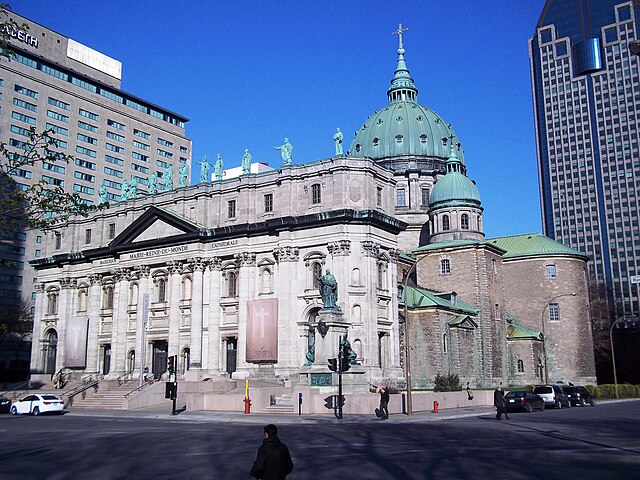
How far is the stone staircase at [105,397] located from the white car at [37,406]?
20.0ft

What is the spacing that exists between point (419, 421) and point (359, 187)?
25056mm

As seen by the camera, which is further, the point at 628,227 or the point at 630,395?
the point at 628,227

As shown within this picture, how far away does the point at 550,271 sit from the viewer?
246 feet

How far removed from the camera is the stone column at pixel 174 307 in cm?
6138

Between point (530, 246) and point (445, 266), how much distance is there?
38.1ft

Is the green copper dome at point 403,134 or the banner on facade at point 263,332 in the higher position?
the green copper dome at point 403,134

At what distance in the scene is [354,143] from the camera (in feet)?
315

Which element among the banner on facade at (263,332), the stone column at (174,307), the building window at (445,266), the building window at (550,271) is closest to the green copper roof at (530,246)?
the building window at (550,271)

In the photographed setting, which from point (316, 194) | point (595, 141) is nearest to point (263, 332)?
point (316, 194)

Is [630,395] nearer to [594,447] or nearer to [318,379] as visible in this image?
[318,379]

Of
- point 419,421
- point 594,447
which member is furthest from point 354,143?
point 594,447

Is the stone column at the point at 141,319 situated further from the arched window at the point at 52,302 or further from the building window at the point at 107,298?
the arched window at the point at 52,302

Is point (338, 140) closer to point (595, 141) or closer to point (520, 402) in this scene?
point (520, 402)

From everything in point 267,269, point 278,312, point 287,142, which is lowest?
point 278,312
